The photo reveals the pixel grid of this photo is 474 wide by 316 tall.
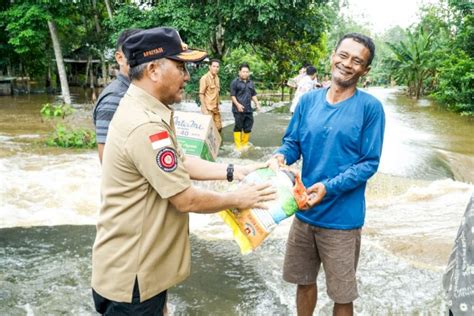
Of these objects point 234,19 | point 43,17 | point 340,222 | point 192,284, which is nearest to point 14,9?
point 43,17

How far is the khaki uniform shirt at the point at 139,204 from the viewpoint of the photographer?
1737 mm

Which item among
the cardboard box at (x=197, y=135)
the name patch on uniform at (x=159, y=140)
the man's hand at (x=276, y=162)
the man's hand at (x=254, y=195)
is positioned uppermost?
the name patch on uniform at (x=159, y=140)

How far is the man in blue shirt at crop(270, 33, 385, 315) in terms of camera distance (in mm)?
2471

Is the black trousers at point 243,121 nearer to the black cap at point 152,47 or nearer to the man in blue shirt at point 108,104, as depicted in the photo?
the man in blue shirt at point 108,104

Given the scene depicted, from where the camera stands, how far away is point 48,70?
28.8 m

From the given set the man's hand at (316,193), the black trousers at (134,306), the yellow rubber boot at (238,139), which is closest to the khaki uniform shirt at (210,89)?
the yellow rubber boot at (238,139)

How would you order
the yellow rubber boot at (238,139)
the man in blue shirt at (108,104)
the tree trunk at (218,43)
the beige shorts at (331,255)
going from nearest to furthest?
the beige shorts at (331,255), the man in blue shirt at (108,104), the yellow rubber boot at (238,139), the tree trunk at (218,43)

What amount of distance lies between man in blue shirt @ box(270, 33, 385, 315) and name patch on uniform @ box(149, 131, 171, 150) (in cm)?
83

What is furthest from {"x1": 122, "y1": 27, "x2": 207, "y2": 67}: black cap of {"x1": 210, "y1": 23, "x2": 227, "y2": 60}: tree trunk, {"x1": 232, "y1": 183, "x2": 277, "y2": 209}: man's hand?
{"x1": 210, "y1": 23, "x2": 227, "y2": 60}: tree trunk

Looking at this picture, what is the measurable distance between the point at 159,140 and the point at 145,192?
0.78 ft

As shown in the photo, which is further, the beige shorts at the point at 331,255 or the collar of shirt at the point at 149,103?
the beige shorts at the point at 331,255

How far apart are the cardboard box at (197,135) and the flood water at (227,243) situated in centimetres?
117

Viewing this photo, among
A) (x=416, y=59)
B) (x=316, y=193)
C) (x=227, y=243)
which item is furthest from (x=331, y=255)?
(x=416, y=59)

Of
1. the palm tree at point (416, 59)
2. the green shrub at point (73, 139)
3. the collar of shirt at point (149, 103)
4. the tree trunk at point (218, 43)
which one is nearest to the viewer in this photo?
the collar of shirt at point (149, 103)
